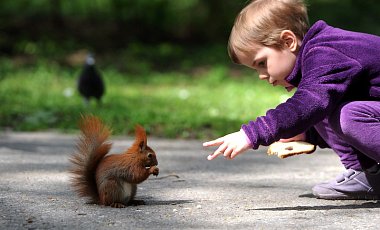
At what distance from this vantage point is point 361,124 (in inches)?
123

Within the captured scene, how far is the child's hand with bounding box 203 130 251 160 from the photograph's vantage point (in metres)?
2.97

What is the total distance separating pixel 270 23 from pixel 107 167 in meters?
0.98

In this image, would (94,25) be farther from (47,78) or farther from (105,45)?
(47,78)

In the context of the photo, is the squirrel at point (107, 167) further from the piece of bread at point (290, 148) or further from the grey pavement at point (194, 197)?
the piece of bread at point (290, 148)

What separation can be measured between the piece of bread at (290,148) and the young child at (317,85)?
122 millimetres

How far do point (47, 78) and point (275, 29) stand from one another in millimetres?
6986

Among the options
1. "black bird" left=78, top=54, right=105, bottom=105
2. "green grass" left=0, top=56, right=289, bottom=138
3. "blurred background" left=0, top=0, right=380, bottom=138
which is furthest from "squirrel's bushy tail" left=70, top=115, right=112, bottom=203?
"black bird" left=78, top=54, right=105, bottom=105

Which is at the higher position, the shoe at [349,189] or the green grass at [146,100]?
the green grass at [146,100]

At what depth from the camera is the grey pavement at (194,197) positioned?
111 inches

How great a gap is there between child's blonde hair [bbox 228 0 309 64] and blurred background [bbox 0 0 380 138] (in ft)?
8.66

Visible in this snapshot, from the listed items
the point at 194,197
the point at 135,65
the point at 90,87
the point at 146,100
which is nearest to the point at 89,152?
the point at 194,197

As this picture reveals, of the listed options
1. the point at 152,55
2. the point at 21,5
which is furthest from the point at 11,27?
the point at 152,55

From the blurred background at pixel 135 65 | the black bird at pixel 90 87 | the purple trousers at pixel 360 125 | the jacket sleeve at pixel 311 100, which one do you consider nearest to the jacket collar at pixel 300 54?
the jacket sleeve at pixel 311 100

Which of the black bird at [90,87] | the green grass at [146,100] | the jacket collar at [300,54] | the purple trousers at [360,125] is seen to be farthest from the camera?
the black bird at [90,87]
